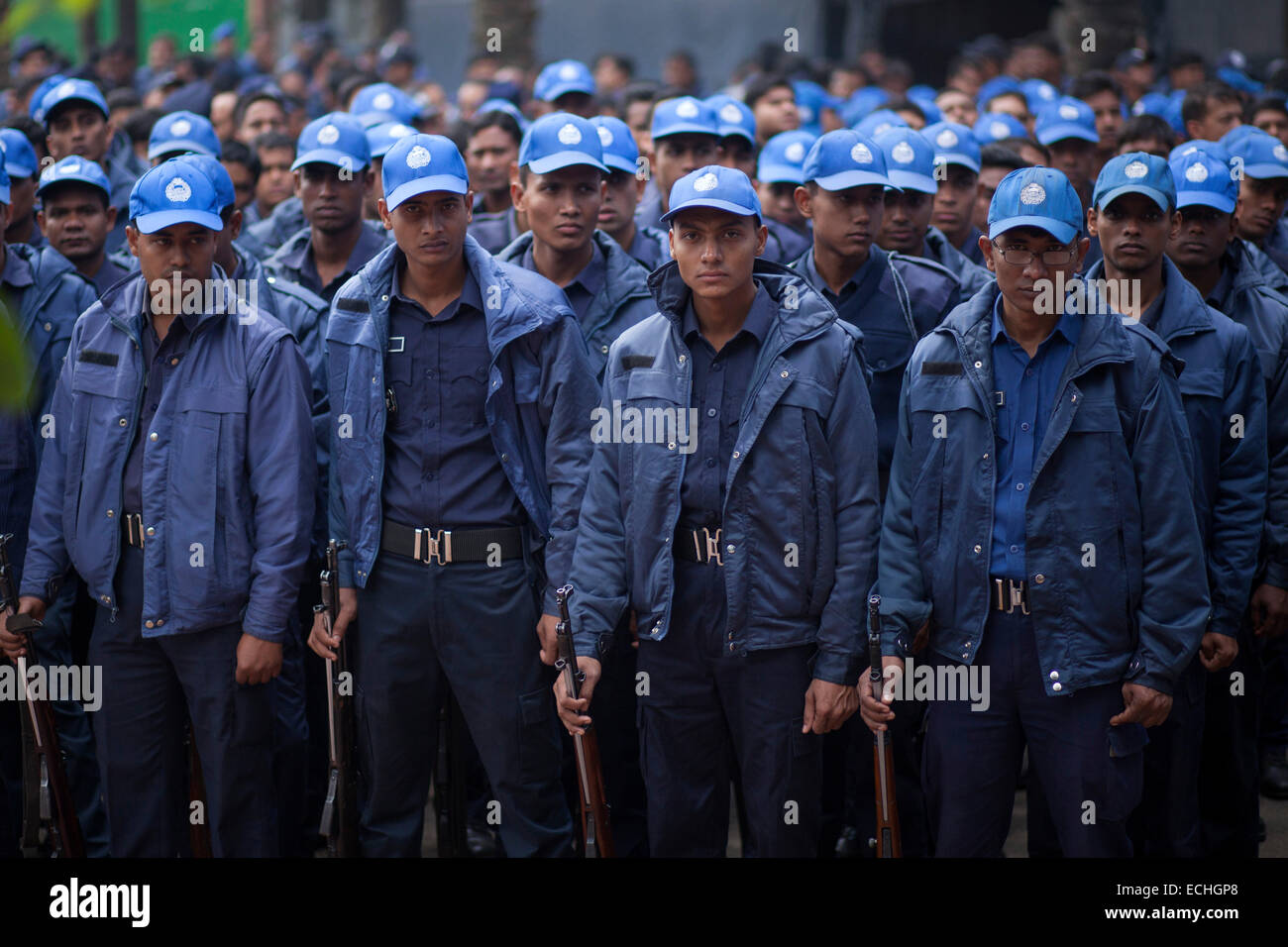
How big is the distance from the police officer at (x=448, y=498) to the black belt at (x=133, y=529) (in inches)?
25.0

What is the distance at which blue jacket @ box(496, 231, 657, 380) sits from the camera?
5566 millimetres

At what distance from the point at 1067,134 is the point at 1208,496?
14.3ft

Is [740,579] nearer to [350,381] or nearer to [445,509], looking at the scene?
[445,509]

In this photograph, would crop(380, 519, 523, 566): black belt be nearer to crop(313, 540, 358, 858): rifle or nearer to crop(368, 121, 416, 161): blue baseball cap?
crop(313, 540, 358, 858): rifle

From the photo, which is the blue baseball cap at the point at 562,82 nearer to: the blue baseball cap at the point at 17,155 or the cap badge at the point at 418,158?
the blue baseball cap at the point at 17,155

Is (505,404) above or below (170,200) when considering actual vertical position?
below

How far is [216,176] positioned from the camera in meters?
4.95

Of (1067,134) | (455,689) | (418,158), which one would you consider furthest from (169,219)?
(1067,134)

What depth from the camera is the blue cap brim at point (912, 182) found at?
6.16 meters

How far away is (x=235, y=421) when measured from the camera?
15.3 feet

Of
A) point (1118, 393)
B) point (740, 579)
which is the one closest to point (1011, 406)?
point (1118, 393)

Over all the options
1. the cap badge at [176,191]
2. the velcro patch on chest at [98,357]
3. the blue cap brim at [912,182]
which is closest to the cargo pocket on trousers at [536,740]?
the velcro patch on chest at [98,357]

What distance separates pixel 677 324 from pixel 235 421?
1.45 m

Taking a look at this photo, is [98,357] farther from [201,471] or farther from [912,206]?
[912,206]
